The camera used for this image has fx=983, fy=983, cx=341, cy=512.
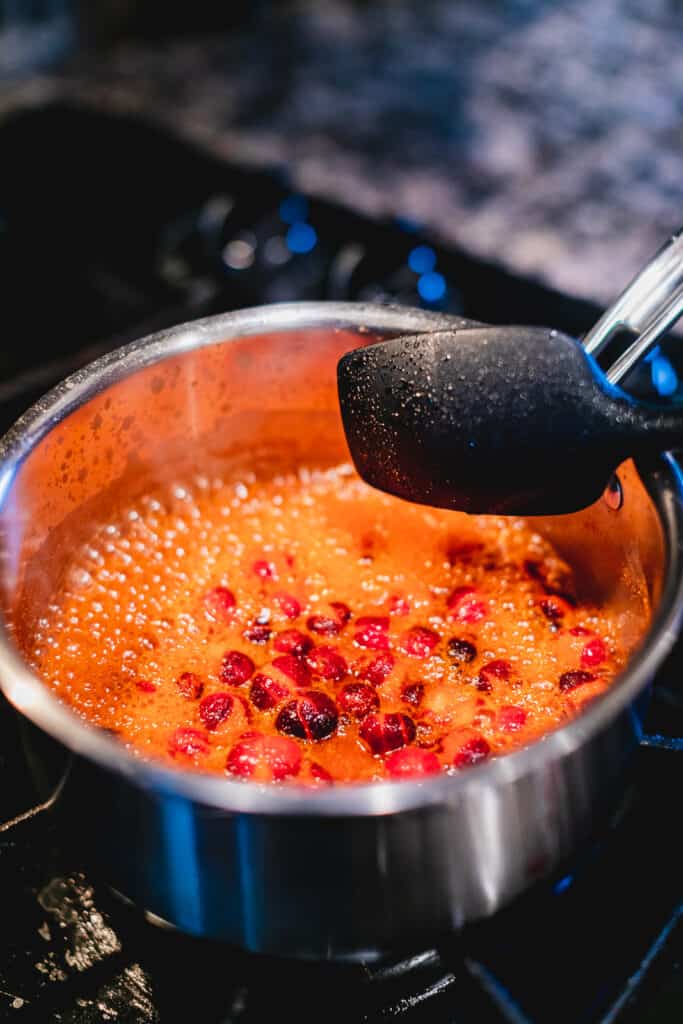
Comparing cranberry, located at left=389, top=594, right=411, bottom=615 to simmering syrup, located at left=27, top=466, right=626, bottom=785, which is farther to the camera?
cranberry, located at left=389, top=594, right=411, bottom=615

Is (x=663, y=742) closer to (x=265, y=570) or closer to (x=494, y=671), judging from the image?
(x=494, y=671)

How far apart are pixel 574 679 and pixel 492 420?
0.30 metres

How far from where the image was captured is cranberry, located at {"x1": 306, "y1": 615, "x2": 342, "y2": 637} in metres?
1.15

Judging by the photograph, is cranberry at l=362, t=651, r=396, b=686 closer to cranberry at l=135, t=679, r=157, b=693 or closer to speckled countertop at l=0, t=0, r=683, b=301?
cranberry at l=135, t=679, r=157, b=693

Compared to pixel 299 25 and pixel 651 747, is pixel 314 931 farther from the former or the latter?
pixel 299 25

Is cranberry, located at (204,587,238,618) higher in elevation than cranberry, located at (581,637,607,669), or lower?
lower

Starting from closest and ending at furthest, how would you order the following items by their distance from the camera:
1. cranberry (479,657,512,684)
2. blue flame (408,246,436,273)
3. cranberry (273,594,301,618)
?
cranberry (479,657,512,684), cranberry (273,594,301,618), blue flame (408,246,436,273)

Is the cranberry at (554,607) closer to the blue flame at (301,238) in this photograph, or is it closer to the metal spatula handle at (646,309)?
the metal spatula handle at (646,309)

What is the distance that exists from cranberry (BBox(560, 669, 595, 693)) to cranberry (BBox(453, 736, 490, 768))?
0.13 metres

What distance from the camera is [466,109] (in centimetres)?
228

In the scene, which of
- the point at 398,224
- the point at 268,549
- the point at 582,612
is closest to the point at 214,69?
the point at 398,224

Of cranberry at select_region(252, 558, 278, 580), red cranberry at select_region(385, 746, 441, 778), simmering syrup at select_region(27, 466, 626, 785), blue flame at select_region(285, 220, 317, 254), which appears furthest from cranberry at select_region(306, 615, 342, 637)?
blue flame at select_region(285, 220, 317, 254)

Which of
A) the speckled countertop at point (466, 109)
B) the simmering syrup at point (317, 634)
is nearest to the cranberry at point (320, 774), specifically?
the simmering syrup at point (317, 634)

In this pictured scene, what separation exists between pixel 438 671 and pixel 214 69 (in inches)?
75.6
